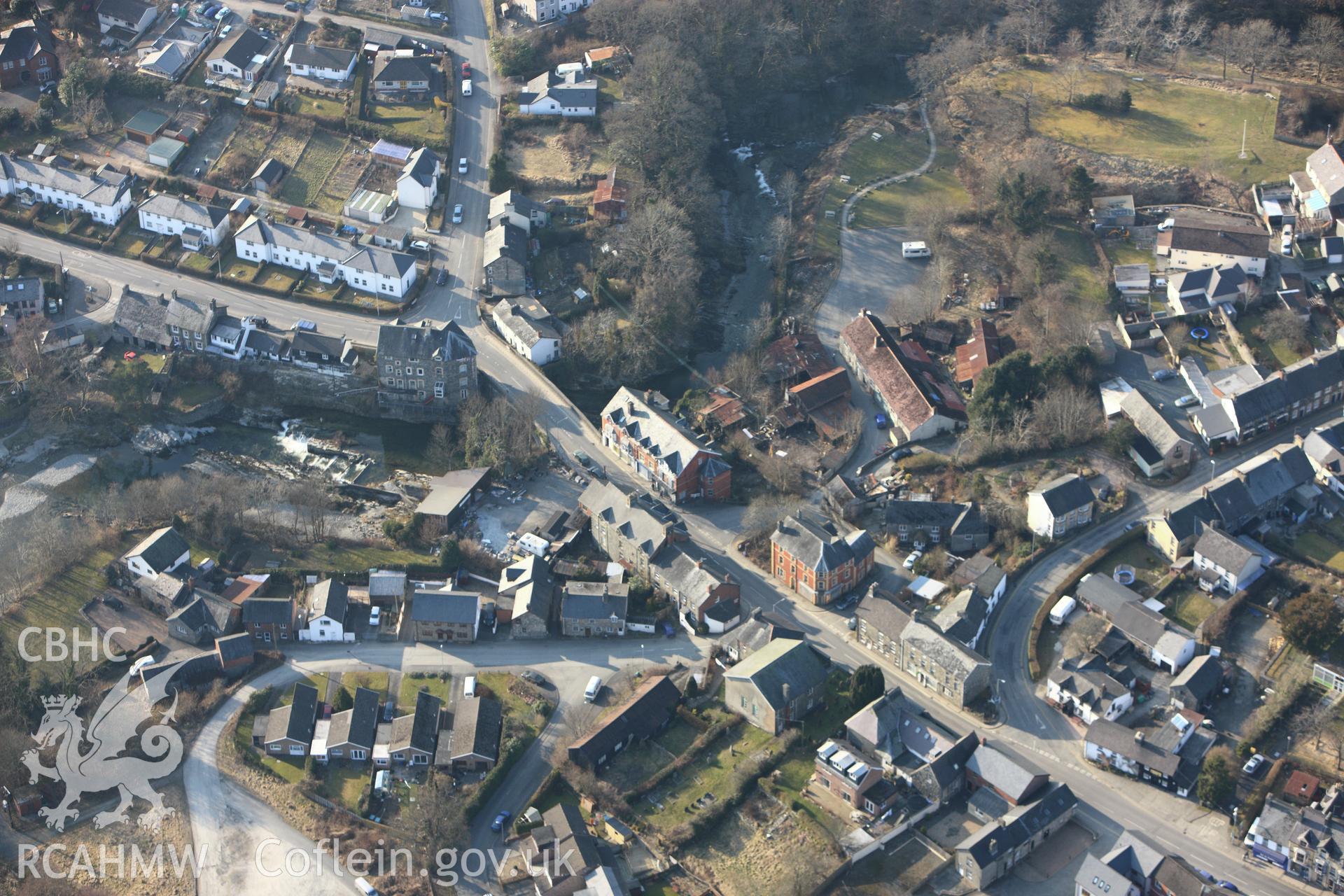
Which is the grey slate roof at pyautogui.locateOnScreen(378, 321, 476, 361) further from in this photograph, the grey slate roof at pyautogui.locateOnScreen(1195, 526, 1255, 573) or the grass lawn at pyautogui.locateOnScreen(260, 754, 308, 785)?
the grey slate roof at pyautogui.locateOnScreen(1195, 526, 1255, 573)

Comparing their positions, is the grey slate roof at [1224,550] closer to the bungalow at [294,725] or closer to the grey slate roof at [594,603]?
the grey slate roof at [594,603]

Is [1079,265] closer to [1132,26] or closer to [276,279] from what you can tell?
[1132,26]

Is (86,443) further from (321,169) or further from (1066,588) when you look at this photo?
(1066,588)

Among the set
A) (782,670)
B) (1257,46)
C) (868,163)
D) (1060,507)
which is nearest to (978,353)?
(1060,507)

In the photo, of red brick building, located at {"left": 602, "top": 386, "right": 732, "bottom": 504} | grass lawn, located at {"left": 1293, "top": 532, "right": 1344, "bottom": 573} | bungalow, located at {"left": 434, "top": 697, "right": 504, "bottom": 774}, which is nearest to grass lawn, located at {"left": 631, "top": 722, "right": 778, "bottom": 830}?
bungalow, located at {"left": 434, "top": 697, "right": 504, "bottom": 774}

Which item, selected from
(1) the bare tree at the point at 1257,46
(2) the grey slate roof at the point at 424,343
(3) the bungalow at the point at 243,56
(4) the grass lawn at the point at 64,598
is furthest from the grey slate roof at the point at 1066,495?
(3) the bungalow at the point at 243,56

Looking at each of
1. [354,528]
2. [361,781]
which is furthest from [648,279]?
[361,781]
